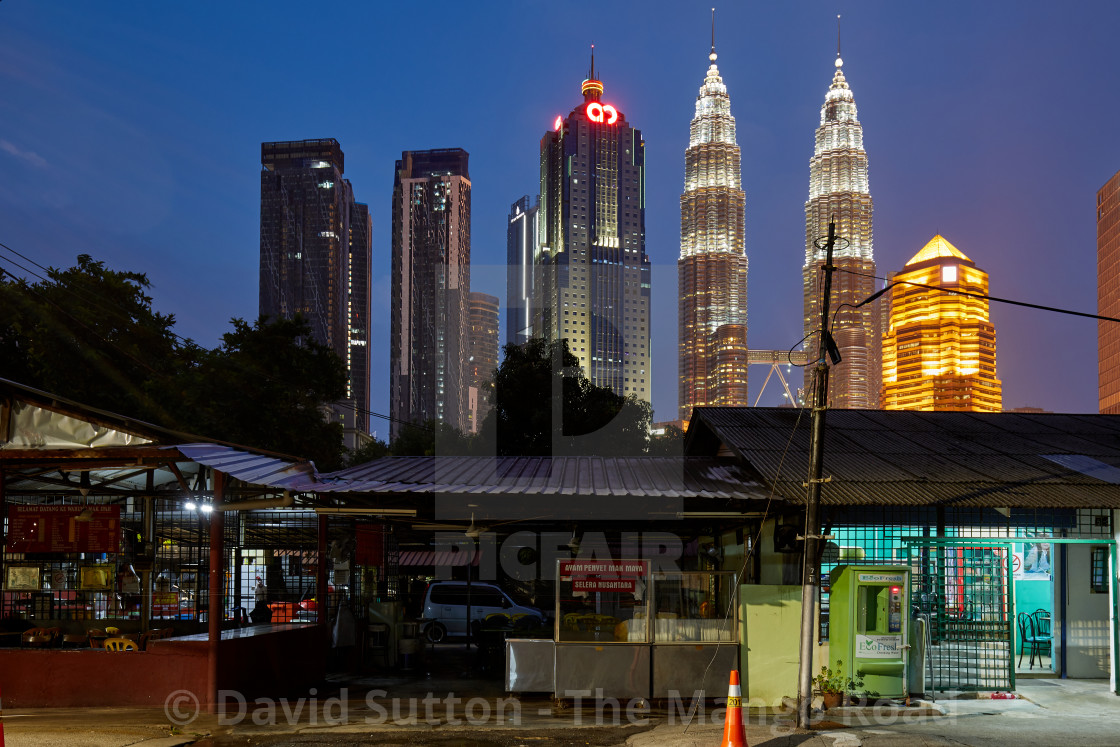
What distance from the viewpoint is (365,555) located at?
16828mm

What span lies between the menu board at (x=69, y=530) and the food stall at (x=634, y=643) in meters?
5.92

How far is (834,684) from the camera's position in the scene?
12.7 metres

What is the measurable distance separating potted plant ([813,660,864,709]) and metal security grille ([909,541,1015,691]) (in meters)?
1.35

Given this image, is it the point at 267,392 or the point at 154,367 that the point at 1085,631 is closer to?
the point at 267,392

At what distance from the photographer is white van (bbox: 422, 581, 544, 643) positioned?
2562cm

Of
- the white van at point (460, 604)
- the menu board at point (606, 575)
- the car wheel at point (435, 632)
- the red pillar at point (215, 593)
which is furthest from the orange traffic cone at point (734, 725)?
the white van at point (460, 604)

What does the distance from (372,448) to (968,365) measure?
149184 millimetres

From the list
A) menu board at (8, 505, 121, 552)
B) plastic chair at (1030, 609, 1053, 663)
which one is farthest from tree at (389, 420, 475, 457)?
plastic chair at (1030, 609, 1053, 663)

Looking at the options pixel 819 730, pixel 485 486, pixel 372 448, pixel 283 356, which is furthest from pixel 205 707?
pixel 372 448

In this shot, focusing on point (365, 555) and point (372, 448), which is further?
point (372, 448)

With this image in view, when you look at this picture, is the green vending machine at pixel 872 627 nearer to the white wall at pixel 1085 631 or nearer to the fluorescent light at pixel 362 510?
the white wall at pixel 1085 631

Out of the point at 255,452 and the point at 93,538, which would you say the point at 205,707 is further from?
the point at 255,452

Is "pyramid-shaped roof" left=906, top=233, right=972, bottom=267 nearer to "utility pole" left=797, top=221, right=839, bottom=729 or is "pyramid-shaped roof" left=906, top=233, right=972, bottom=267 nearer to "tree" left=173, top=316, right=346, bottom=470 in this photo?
"tree" left=173, top=316, right=346, bottom=470

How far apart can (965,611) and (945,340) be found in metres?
186
